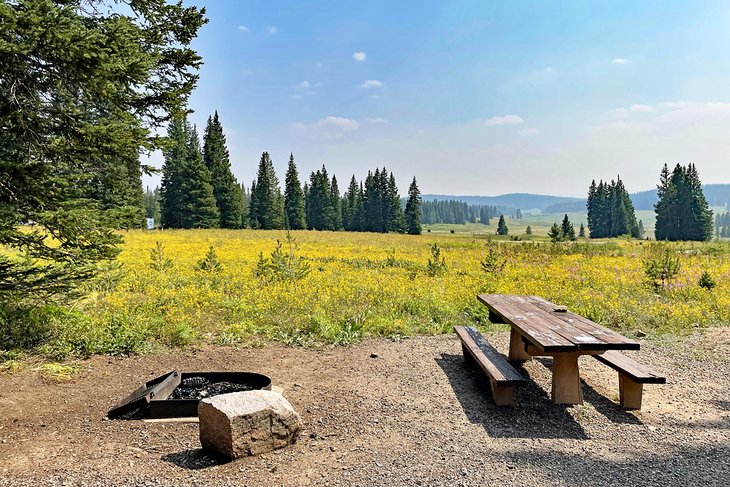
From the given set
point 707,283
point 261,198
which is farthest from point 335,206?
point 707,283

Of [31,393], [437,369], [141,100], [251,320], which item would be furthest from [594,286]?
[31,393]

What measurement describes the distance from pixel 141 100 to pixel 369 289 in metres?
6.53

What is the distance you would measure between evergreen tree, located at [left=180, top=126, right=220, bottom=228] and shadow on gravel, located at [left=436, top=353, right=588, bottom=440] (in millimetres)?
46131

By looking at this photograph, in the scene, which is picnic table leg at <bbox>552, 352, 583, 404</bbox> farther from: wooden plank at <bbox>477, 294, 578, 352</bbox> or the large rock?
the large rock

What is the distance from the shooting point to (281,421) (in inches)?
146

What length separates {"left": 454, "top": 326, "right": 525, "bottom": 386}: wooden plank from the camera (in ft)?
15.0

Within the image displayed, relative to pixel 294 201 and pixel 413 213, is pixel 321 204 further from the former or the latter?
pixel 413 213

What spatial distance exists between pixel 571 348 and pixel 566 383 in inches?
34.5

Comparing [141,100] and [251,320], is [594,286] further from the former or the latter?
[141,100]

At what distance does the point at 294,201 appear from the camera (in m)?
66.3

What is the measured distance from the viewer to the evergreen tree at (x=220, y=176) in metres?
52.5

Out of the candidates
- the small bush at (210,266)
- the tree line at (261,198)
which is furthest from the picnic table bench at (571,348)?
the tree line at (261,198)

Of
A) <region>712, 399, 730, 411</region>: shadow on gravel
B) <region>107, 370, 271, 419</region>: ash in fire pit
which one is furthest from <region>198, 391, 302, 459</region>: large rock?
<region>712, 399, 730, 411</region>: shadow on gravel

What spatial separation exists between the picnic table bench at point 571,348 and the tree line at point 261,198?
93.4 feet
